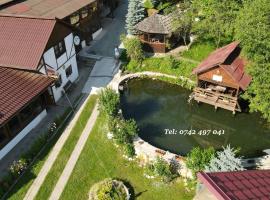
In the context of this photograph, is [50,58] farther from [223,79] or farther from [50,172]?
[223,79]

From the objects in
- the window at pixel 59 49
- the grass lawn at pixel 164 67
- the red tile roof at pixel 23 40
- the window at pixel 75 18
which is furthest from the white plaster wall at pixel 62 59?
the grass lawn at pixel 164 67

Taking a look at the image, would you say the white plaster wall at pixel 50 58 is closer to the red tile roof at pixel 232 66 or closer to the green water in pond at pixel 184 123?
the green water in pond at pixel 184 123

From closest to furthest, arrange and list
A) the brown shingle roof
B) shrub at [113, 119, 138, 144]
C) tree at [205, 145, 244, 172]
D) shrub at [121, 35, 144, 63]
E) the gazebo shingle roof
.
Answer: tree at [205, 145, 244, 172]
shrub at [113, 119, 138, 144]
shrub at [121, 35, 144, 63]
the brown shingle roof
the gazebo shingle roof

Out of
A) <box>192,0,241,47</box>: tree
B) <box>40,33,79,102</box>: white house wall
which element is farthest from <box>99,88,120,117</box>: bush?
<box>192,0,241,47</box>: tree

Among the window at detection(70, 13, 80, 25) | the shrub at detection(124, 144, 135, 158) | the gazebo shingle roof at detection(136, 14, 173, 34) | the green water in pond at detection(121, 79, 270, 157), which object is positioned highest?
the window at detection(70, 13, 80, 25)

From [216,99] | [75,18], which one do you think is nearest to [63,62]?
[75,18]

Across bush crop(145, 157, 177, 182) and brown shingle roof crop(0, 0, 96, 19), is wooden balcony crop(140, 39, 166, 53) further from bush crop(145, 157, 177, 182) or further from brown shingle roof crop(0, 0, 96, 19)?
bush crop(145, 157, 177, 182)
